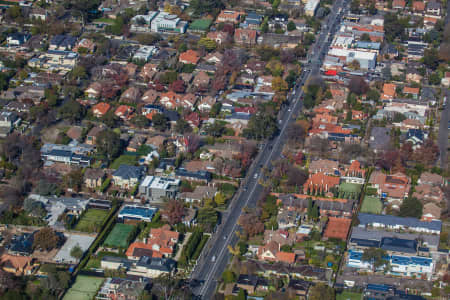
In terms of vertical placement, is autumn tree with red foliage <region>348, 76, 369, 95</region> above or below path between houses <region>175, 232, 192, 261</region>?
above

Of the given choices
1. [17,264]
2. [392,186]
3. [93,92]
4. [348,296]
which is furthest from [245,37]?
[17,264]

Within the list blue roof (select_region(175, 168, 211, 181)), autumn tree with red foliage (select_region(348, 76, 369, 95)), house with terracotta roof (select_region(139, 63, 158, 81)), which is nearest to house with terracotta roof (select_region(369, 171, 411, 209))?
blue roof (select_region(175, 168, 211, 181))

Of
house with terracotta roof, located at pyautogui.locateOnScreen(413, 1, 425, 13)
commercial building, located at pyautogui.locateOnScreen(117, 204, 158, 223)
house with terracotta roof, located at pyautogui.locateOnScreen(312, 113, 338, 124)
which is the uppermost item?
house with terracotta roof, located at pyautogui.locateOnScreen(413, 1, 425, 13)

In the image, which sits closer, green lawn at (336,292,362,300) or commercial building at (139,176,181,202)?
green lawn at (336,292,362,300)

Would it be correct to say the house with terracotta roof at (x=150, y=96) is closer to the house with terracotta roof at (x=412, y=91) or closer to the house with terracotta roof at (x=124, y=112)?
the house with terracotta roof at (x=124, y=112)

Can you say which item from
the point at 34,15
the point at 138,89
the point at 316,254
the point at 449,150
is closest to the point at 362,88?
the point at 449,150

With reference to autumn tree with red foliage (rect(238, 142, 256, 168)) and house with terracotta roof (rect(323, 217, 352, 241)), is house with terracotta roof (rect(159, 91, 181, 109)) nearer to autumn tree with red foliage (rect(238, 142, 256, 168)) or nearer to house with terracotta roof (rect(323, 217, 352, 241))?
autumn tree with red foliage (rect(238, 142, 256, 168))
